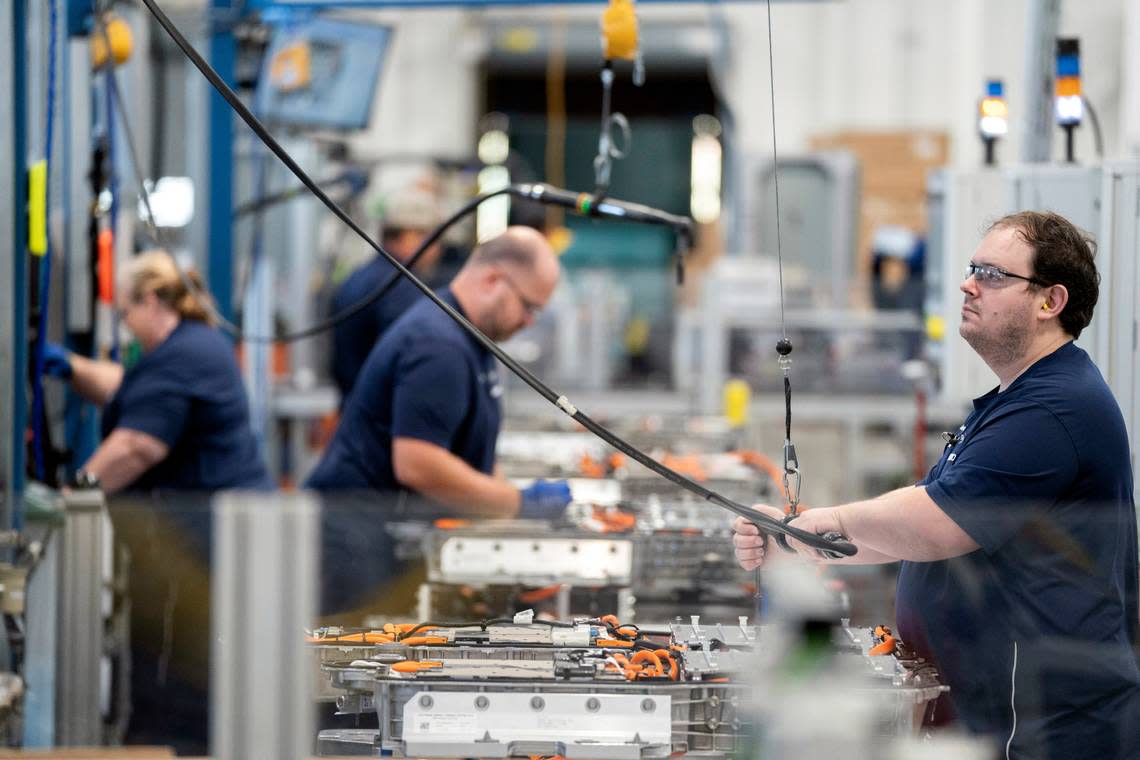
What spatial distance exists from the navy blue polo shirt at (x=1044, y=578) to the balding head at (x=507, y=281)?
5.99ft

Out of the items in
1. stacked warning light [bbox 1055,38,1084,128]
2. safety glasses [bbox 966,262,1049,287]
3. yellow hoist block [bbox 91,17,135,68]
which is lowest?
safety glasses [bbox 966,262,1049,287]

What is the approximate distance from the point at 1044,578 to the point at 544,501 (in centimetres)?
191

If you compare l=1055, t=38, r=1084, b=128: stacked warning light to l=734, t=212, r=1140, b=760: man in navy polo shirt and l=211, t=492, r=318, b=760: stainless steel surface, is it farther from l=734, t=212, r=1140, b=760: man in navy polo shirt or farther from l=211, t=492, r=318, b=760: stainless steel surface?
l=211, t=492, r=318, b=760: stainless steel surface

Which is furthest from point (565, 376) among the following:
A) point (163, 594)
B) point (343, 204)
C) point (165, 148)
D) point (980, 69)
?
point (163, 594)

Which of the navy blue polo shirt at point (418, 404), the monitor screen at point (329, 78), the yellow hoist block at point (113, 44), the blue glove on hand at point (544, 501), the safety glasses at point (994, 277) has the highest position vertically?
the monitor screen at point (329, 78)

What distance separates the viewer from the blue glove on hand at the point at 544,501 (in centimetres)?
389

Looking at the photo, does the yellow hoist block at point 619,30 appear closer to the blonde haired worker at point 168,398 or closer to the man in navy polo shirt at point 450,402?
the man in navy polo shirt at point 450,402

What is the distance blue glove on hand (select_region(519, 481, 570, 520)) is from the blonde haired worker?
1.13m

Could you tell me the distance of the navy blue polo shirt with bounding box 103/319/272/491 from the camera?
14.6 feet

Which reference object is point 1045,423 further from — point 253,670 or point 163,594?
point 163,594

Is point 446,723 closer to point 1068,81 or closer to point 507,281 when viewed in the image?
point 507,281

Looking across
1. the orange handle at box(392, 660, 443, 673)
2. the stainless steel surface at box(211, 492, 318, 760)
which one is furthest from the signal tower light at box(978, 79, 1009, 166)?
the stainless steel surface at box(211, 492, 318, 760)

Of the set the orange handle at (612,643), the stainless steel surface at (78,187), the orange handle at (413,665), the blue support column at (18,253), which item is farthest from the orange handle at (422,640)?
the stainless steel surface at (78,187)

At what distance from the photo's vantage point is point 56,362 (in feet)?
15.1
